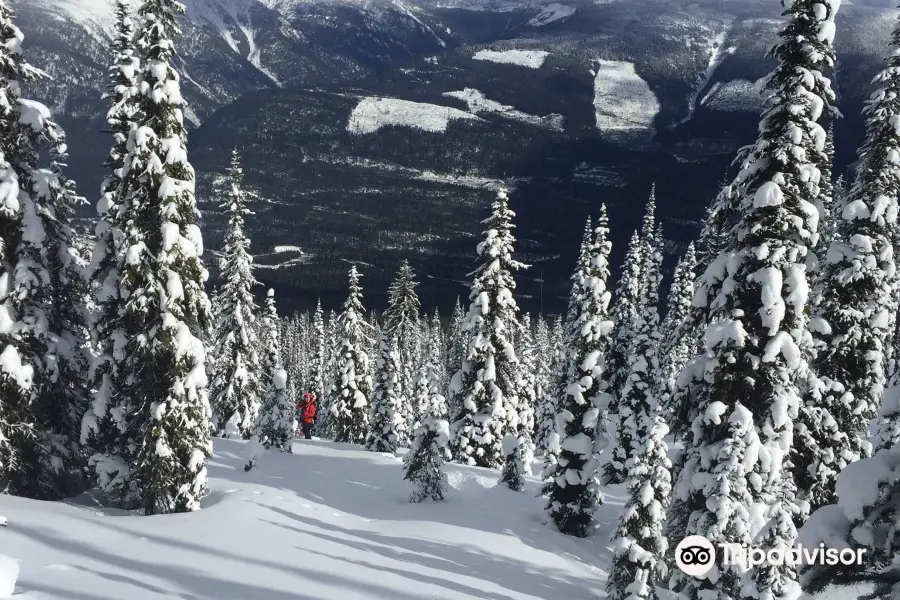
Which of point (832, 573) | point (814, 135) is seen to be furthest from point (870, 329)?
point (832, 573)

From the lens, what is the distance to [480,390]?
2778 cm

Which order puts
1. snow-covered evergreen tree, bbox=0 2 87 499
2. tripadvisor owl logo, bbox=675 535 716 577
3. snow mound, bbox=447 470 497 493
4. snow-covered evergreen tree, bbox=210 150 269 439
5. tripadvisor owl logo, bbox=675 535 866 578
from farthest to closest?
snow-covered evergreen tree, bbox=210 150 269 439 → snow mound, bbox=447 470 497 493 → snow-covered evergreen tree, bbox=0 2 87 499 → tripadvisor owl logo, bbox=675 535 716 577 → tripadvisor owl logo, bbox=675 535 866 578

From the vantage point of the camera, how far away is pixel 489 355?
2738 centimetres

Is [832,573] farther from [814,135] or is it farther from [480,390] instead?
[480,390]

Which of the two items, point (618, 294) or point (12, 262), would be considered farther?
point (618, 294)

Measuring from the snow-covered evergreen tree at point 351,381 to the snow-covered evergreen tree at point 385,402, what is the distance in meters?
3.01

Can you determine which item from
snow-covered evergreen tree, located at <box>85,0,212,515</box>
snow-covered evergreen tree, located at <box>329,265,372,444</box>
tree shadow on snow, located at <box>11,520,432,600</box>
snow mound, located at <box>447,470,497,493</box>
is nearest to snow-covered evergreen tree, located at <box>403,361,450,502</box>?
snow mound, located at <box>447,470,497,493</box>

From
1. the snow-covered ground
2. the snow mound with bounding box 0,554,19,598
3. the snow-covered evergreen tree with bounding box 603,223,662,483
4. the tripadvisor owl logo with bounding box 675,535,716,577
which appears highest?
the snow-covered evergreen tree with bounding box 603,223,662,483

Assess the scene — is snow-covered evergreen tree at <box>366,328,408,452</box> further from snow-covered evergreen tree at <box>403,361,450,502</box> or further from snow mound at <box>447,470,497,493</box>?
snow-covered evergreen tree at <box>403,361,450,502</box>

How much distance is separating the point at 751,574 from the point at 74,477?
58.2 ft

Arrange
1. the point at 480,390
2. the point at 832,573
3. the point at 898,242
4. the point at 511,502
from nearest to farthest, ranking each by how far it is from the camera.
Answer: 1. the point at 832,573
2. the point at 898,242
3. the point at 511,502
4. the point at 480,390

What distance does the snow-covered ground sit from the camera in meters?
10.8

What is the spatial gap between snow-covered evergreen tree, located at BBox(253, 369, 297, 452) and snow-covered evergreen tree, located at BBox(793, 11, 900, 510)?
18846 millimetres

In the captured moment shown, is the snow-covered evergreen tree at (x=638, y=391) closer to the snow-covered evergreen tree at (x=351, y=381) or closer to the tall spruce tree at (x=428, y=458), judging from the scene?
the tall spruce tree at (x=428, y=458)
